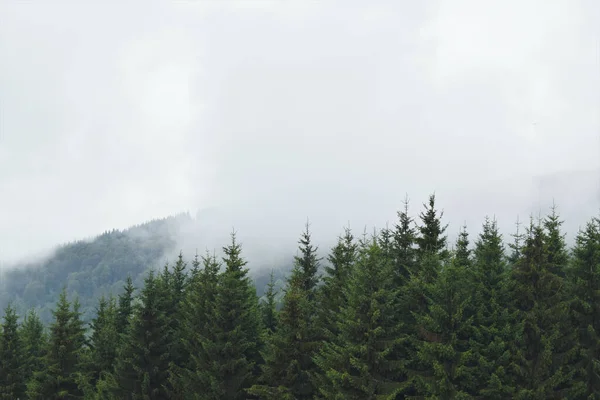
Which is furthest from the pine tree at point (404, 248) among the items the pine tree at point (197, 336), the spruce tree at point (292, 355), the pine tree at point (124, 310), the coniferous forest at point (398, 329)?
the pine tree at point (124, 310)

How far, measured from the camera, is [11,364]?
52.5 meters

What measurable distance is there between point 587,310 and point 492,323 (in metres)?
5.71

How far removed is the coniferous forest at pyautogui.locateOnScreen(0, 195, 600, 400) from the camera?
2873 centimetres

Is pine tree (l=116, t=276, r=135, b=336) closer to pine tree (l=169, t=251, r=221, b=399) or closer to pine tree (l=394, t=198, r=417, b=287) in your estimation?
pine tree (l=169, t=251, r=221, b=399)

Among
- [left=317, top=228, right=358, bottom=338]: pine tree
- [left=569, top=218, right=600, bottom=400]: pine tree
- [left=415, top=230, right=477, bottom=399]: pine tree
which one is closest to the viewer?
[left=415, top=230, right=477, bottom=399]: pine tree

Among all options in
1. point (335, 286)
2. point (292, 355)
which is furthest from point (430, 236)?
point (292, 355)

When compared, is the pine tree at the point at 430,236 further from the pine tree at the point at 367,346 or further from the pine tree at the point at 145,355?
the pine tree at the point at 145,355

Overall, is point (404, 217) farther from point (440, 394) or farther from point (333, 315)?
point (440, 394)

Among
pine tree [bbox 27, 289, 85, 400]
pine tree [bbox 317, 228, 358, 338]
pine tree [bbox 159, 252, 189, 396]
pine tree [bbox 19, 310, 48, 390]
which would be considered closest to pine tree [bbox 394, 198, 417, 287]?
pine tree [bbox 317, 228, 358, 338]

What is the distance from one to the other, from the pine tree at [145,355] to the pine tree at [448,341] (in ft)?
65.1

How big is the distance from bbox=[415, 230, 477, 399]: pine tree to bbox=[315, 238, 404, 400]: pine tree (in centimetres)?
158

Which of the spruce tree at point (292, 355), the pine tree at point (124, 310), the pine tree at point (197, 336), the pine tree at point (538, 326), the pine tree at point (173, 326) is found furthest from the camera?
the pine tree at point (124, 310)

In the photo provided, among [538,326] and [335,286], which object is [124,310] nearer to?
[335,286]

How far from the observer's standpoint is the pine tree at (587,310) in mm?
29031
